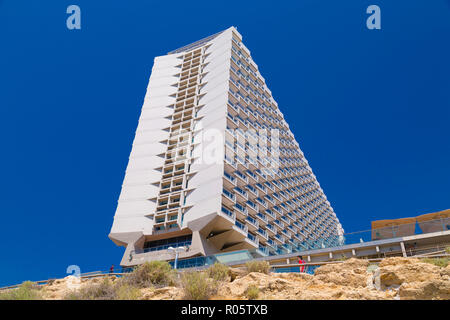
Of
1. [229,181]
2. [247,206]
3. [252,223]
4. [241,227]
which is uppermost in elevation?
[229,181]

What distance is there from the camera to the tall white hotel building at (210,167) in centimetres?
4431

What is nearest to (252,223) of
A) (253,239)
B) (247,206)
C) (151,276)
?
(247,206)

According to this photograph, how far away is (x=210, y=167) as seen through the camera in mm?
47156

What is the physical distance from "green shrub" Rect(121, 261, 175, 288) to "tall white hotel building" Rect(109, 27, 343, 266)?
17226mm

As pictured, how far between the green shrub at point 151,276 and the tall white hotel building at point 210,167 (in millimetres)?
17226

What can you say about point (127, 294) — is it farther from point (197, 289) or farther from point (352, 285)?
point (352, 285)

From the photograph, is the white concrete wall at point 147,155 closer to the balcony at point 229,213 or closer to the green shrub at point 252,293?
the balcony at point 229,213

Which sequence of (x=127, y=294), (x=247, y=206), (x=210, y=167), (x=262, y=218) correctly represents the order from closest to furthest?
(x=127, y=294) → (x=210, y=167) → (x=247, y=206) → (x=262, y=218)

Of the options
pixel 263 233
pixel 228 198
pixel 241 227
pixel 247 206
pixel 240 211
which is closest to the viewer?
pixel 228 198

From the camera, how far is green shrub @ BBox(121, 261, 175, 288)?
40.3 ft

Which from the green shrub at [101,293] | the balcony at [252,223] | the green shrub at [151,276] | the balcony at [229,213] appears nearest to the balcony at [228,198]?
the balcony at [229,213]

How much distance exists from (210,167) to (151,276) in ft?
114

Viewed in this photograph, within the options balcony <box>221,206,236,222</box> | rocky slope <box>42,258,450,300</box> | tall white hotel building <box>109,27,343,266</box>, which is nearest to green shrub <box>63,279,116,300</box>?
rocky slope <box>42,258,450,300</box>
